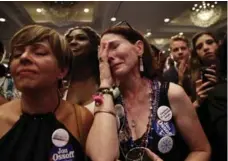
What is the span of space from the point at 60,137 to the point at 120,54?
0.45 metres

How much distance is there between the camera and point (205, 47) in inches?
77.0

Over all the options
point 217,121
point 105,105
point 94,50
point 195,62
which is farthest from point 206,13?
point 105,105

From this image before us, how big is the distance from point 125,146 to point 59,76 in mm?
368

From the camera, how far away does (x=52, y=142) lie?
3.25 feet

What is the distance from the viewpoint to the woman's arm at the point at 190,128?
48.9 inches

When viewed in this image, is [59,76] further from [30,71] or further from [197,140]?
[197,140]

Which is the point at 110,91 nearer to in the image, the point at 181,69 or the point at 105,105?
the point at 105,105

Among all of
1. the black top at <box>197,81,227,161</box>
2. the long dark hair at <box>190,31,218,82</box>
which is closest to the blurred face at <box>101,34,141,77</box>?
the black top at <box>197,81,227,161</box>

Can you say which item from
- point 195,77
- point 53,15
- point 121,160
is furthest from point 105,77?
point 53,15

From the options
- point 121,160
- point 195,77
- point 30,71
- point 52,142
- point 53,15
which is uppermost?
point 53,15

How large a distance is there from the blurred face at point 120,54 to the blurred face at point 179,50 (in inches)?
40.2

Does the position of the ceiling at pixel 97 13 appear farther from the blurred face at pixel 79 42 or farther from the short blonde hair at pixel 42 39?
the short blonde hair at pixel 42 39

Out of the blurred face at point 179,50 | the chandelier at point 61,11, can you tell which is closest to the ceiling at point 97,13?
the chandelier at point 61,11

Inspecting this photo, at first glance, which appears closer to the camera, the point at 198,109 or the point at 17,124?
the point at 17,124
